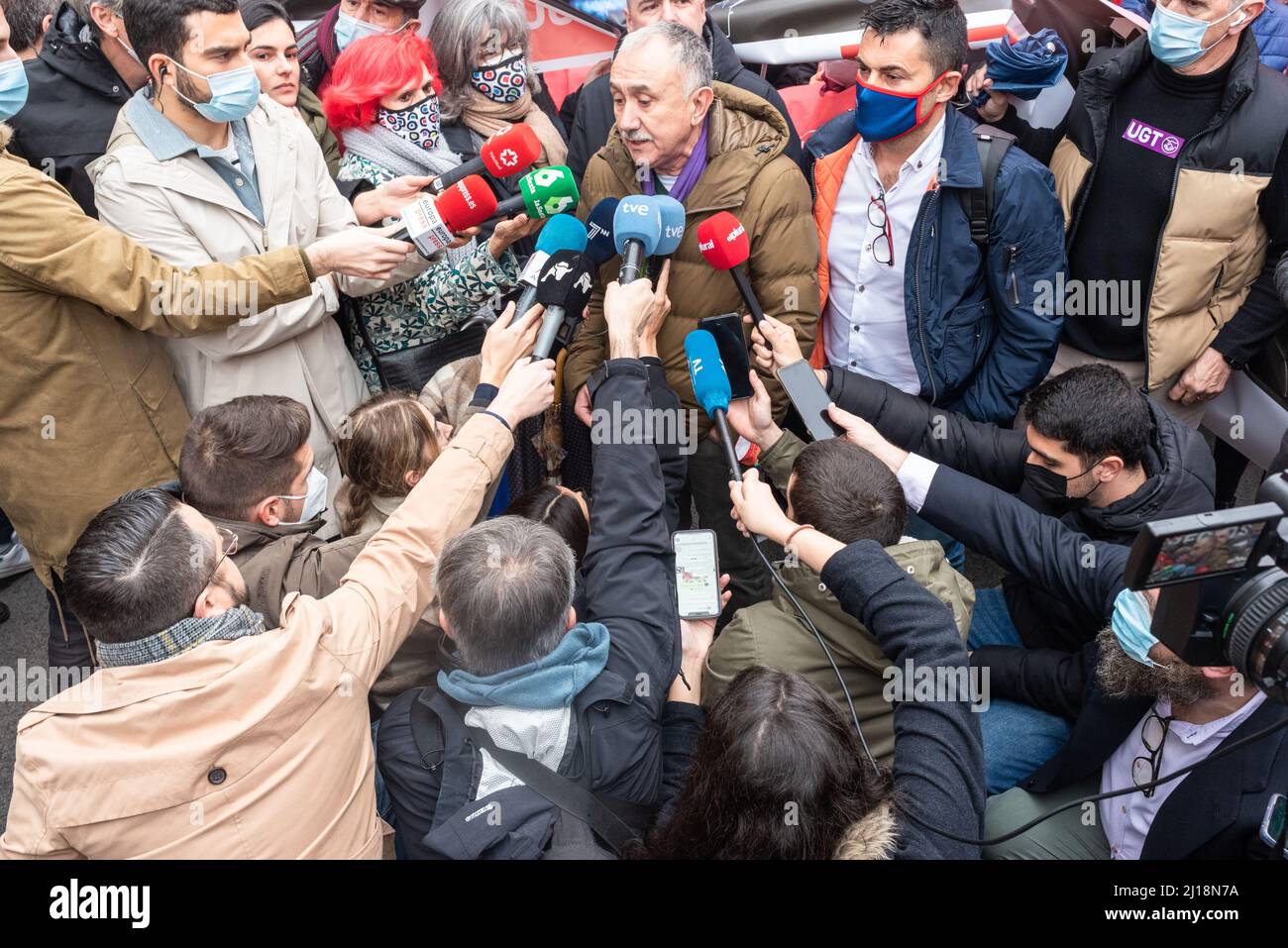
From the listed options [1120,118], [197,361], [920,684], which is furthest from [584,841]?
[1120,118]

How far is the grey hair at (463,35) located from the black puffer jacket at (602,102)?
0.30 m

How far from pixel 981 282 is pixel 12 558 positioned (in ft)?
12.4

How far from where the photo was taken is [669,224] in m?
2.89

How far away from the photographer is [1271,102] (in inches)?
127

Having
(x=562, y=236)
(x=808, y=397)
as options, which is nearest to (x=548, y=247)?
(x=562, y=236)

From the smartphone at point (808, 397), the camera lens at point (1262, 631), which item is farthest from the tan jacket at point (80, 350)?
the camera lens at point (1262, 631)

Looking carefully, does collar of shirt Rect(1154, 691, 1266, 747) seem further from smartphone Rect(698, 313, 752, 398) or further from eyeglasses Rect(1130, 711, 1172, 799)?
smartphone Rect(698, 313, 752, 398)

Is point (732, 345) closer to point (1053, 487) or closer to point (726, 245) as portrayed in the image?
point (726, 245)

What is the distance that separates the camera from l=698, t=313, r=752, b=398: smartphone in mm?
2768

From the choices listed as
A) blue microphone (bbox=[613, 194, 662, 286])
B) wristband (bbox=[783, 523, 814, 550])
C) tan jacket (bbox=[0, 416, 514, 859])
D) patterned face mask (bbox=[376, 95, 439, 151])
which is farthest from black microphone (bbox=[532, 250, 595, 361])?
patterned face mask (bbox=[376, 95, 439, 151])

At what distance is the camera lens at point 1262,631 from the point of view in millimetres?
1662

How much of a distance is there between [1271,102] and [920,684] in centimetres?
238

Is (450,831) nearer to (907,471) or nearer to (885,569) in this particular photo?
(885,569)

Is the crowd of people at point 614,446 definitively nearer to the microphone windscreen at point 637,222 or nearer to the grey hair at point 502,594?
the grey hair at point 502,594
